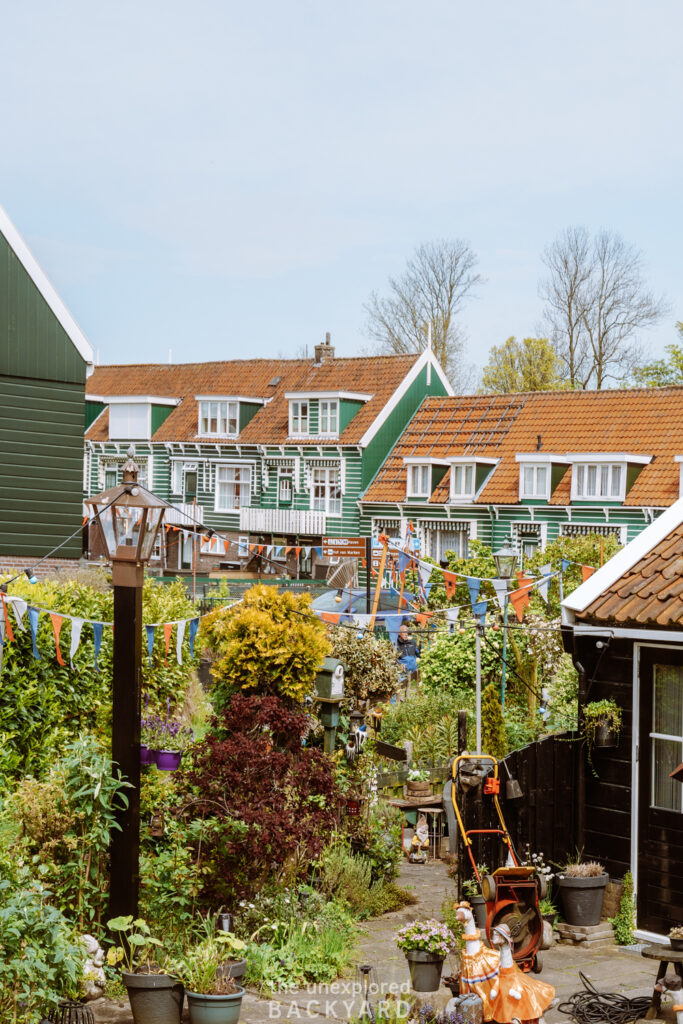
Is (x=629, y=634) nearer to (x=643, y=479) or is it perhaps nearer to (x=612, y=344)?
(x=643, y=479)

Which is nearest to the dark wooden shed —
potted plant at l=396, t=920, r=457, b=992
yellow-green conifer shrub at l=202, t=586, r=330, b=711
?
yellow-green conifer shrub at l=202, t=586, r=330, b=711

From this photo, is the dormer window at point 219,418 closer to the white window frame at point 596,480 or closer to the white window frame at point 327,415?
the white window frame at point 327,415

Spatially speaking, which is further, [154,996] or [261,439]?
[261,439]

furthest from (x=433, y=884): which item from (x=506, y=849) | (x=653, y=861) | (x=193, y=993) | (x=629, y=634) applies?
(x=193, y=993)

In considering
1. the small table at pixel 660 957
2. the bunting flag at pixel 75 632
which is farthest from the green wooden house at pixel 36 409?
the small table at pixel 660 957

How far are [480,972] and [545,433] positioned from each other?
3134 cm

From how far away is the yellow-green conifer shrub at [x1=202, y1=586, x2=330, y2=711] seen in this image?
1029cm

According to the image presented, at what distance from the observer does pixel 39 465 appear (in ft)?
69.9

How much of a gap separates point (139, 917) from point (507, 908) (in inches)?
112

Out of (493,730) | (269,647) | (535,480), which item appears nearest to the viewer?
(269,647)

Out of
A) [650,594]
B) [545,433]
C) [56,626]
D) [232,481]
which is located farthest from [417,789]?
[232,481]

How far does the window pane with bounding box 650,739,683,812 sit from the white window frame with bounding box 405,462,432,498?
1169 inches

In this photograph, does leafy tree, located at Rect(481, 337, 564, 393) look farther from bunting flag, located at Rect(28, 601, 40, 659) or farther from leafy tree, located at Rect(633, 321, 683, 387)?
bunting flag, located at Rect(28, 601, 40, 659)

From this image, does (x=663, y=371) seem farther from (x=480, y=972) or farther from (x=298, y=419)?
(x=480, y=972)
